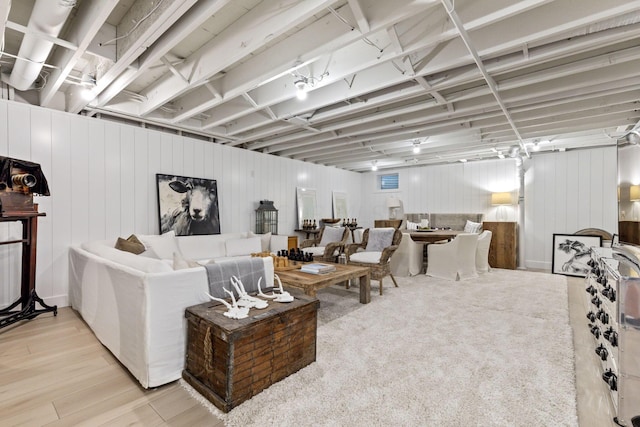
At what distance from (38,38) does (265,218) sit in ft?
13.2

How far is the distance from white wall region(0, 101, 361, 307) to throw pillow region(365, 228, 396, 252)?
2505 mm

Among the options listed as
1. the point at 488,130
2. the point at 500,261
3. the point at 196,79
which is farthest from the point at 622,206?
the point at 500,261

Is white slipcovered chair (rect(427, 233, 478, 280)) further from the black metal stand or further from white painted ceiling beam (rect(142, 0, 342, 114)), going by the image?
the black metal stand

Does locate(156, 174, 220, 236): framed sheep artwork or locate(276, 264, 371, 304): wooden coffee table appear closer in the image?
locate(276, 264, 371, 304): wooden coffee table

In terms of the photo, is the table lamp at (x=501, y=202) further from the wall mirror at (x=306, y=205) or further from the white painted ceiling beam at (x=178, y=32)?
the white painted ceiling beam at (x=178, y=32)

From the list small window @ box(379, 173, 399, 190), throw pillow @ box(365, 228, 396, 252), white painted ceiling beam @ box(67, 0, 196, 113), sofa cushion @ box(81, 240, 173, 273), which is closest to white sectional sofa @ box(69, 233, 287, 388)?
sofa cushion @ box(81, 240, 173, 273)

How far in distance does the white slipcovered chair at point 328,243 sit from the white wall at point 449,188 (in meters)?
3.45

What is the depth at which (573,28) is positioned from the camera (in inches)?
81.5

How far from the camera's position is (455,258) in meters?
5.23

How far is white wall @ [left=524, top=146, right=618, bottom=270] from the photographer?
232 inches

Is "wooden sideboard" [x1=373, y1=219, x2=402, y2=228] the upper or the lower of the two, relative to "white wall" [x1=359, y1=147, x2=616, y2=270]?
lower

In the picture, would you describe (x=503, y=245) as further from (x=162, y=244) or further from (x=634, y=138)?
(x=162, y=244)

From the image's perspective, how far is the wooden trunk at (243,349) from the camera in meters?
1.76

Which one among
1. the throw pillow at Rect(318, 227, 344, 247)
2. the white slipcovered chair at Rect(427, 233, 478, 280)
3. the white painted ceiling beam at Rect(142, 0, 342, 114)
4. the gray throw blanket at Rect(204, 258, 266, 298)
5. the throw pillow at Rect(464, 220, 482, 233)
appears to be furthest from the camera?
the throw pillow at Rect(464, 220, 482, 233)
